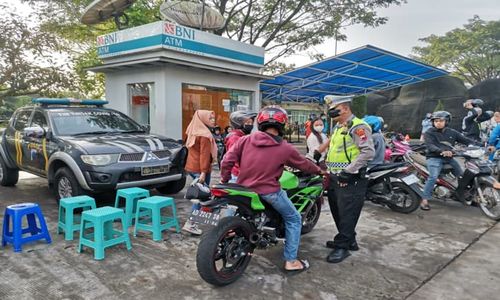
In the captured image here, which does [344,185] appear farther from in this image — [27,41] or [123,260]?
[27,41]

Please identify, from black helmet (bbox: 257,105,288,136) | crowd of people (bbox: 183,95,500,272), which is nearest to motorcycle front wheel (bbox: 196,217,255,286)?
crowd of people (bbox: 183,95,500,272)

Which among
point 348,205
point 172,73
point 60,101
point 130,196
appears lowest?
point 130,196

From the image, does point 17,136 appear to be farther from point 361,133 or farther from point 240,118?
point 361,133

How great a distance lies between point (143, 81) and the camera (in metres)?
9.45

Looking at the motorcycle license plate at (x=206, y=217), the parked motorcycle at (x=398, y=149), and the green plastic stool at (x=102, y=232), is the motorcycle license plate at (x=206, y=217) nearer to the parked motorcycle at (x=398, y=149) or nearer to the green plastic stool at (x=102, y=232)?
the green plastic stool at (x=102, y=232)

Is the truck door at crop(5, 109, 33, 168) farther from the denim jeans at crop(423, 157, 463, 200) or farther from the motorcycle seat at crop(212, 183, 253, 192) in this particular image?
the denim jeans at crop(423, 157, 463, 200)

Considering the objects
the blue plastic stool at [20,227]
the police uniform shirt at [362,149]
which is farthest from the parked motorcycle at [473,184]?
the blue plastic stool at [20,227]

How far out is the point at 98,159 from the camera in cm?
490

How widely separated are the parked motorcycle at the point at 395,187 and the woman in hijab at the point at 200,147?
2.41 m

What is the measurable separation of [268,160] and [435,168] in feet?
12.0

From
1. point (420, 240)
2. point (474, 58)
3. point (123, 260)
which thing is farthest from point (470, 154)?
point (474, 58)

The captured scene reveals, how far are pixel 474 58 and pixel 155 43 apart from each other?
28.9m

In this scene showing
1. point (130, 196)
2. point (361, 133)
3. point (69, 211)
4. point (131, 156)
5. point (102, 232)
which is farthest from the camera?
point (131, 156)

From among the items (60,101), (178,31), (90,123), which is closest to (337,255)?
(90,123)
